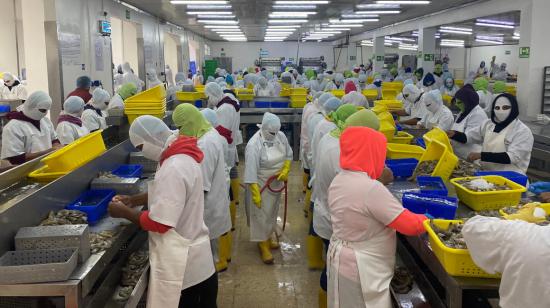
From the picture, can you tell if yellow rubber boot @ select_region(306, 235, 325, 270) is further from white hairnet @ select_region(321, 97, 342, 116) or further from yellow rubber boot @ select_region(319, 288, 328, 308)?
white hairnet @ select_region(321, 97, 342, 116)

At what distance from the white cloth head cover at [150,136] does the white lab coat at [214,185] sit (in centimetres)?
83

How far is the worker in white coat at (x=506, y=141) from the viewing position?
13.1ft

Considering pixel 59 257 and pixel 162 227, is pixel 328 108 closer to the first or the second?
pixel 162 227

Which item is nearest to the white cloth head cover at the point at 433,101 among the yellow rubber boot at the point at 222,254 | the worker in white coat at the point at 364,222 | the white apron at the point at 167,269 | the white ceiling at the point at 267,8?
the white ceiling at the point at 267,8

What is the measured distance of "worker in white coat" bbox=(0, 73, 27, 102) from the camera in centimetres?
966

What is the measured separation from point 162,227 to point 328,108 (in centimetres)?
345

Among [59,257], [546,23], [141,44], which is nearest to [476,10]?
[546,23]

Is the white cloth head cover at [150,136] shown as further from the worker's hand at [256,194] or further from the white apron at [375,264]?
the worker's hand at [256,194]

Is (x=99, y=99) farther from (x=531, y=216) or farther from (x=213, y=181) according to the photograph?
(x=531, y=216)

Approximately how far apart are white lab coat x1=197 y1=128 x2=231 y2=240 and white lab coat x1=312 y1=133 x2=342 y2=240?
737mm

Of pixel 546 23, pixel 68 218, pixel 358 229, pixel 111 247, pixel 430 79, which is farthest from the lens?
pixel 430 79

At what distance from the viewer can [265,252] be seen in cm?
464

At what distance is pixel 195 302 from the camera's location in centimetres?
276

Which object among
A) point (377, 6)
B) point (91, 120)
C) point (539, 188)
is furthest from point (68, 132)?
point (377, 6)
